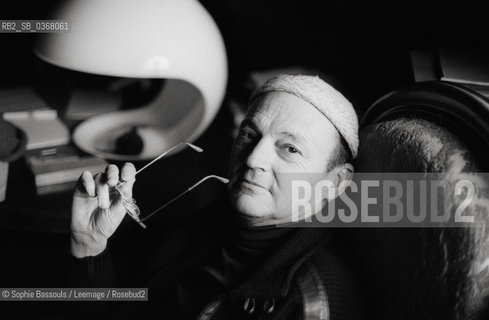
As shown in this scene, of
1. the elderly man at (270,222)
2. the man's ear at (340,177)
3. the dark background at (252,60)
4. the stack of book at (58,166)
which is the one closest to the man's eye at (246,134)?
the elderly man at (270,222)

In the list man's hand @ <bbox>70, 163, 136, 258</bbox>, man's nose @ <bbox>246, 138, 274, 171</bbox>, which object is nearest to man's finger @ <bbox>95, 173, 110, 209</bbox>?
man's hand @ <bbox>70, 163, 136, 258</bbox>

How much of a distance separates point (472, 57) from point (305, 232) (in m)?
0.62

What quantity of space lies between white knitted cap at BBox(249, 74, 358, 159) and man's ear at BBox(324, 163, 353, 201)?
3cm

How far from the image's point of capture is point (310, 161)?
843 mm

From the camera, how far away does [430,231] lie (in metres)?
0.74

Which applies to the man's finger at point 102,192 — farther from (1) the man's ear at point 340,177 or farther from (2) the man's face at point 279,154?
(1) the man's ear at point 340,177

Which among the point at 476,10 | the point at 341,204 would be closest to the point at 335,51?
the point at 476,10

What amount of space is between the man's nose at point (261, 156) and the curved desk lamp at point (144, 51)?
41 centimetres

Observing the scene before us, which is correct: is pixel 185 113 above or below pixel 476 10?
below

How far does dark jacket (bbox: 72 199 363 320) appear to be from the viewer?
2.60 feet

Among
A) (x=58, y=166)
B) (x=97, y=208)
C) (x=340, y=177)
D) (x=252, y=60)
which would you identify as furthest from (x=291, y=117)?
(x=252, y=60)

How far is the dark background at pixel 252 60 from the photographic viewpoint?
120cm

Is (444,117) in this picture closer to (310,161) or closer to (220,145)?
(310,161)

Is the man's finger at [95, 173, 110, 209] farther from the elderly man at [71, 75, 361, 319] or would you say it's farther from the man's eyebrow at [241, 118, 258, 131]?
the man's eyebrow at [241, 118, 258, 131]
